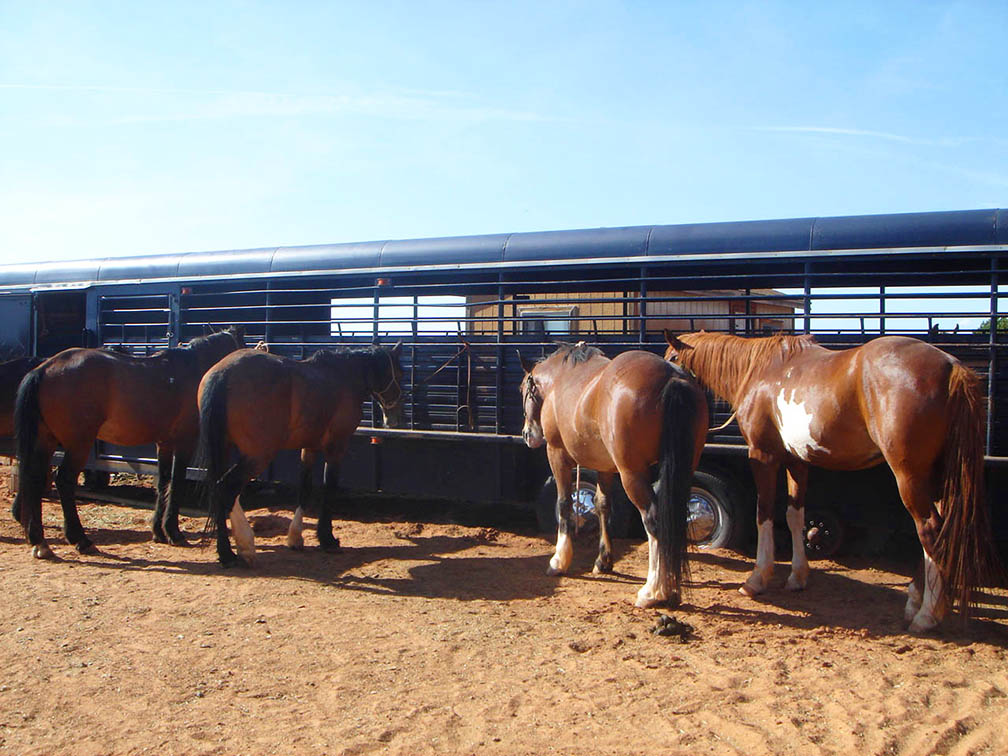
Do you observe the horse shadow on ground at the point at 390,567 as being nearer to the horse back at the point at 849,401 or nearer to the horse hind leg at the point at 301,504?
the horse hind leg at the point at 301,504

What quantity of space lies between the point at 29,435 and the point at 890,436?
6.55 metres

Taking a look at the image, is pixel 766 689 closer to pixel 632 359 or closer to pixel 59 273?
pixel 632 359

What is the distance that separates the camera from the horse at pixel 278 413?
250 inches

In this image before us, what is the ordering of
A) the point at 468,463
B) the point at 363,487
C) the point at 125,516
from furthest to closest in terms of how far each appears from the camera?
1. the point at 125,516
2. the point at 363,487
3. the point at 468,463

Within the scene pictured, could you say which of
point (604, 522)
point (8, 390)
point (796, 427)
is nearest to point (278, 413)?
point (604, 522)

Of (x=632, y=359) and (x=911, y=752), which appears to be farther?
(x=632, y=359)

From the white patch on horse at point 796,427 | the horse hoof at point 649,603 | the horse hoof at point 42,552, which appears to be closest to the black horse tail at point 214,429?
the horse hoof at point 42,552

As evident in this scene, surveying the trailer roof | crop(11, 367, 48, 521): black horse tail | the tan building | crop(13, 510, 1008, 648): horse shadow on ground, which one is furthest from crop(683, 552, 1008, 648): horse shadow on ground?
crop(11, 367, 48, 521): black horse tail

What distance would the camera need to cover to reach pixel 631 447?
17.1 ft

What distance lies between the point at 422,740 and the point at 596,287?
536 centimetres

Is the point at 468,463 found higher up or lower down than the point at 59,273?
lower down

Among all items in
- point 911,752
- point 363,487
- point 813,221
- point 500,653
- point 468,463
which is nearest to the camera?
point 911,752

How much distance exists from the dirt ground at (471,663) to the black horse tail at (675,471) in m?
0.42

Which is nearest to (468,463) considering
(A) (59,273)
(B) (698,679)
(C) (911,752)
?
(B) (698,679)
